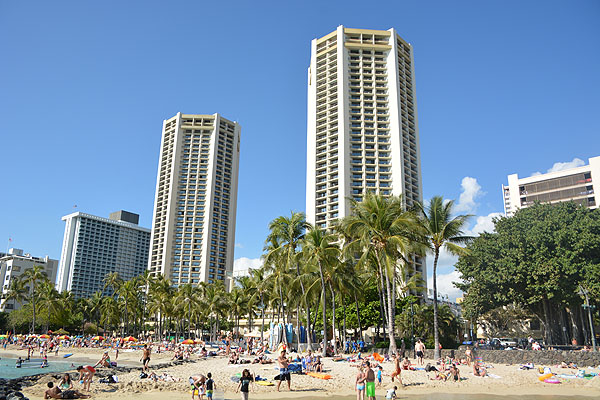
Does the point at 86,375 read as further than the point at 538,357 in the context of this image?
No

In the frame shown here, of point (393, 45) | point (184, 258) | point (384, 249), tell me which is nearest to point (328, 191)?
point (393, 45)

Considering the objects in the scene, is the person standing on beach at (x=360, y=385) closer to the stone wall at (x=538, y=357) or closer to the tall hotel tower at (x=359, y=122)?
the stone wall at (x=538, y=357)

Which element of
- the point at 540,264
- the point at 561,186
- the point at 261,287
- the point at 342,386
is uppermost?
the point at 561,186

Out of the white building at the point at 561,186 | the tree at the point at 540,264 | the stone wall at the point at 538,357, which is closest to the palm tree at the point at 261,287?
the tree at the point at 540,264

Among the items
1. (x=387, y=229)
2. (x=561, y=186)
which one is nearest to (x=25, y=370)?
(x=387, y=229)

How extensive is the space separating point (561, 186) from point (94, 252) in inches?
5810

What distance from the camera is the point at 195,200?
117500mm

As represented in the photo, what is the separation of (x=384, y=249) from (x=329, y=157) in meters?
58.8

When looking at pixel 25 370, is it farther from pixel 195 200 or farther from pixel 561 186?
pixel 195 200

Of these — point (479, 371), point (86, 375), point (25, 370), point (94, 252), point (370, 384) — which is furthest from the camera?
point (94, 252)

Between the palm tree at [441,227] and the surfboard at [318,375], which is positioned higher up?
the palm tree at [441,227]

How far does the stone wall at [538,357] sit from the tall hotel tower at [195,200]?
288 ft

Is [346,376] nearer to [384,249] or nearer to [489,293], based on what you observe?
[384,249]

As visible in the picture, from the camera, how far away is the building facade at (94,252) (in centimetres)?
15238
